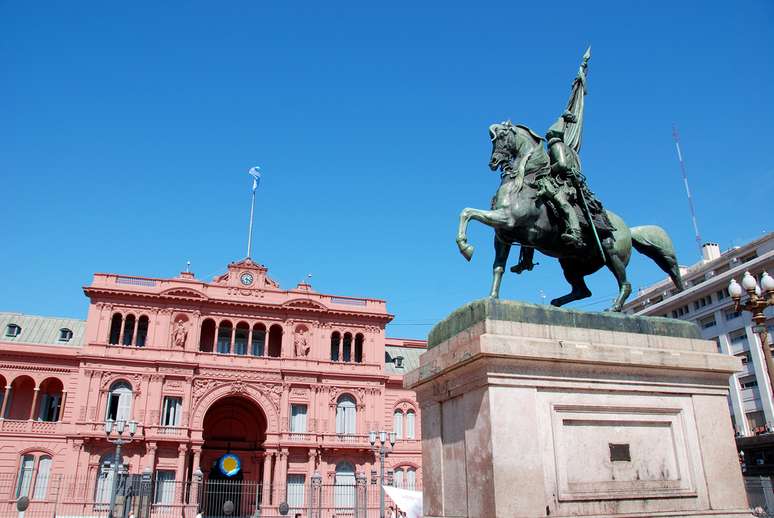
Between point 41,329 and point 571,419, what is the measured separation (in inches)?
1758

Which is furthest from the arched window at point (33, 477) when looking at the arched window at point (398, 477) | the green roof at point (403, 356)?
the green roof at point (403, 356)

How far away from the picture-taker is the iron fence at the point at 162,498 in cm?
3269

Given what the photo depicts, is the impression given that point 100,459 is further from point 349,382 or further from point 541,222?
point 541,222

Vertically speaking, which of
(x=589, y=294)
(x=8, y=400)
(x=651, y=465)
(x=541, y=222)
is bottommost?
(x=651, y=465)

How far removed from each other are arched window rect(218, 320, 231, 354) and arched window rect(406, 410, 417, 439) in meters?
13.3

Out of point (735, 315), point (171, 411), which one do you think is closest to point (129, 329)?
point (171, 411)

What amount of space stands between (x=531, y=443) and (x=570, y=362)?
92 centimetres

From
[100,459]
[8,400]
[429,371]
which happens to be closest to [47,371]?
[8,400]

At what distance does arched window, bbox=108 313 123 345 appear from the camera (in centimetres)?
3862

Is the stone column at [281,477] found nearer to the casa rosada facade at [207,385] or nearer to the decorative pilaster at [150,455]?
the casa rosada facade at [207,385]

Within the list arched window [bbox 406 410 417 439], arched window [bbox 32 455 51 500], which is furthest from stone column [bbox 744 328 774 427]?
arched window [bbox 32 455 51 500]

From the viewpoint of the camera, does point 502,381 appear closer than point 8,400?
Yes

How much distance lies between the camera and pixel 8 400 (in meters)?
38.6

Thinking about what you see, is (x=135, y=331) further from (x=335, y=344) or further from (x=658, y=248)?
(x=658, y=248)
